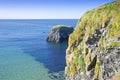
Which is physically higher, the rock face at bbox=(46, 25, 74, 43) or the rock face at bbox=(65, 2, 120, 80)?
the rock face at bbox=(65, 2, 120, 80)

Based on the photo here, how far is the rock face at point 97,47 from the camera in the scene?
30.0 m

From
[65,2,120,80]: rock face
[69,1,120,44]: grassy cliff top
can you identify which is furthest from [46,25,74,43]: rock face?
[69,1,120,44]: grassy cliff top

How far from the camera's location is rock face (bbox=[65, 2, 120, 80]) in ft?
98.4

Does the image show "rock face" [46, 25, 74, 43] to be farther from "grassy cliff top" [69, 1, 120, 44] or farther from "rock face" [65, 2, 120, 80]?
"grassy cliff top" [69, 1, 120, 44]

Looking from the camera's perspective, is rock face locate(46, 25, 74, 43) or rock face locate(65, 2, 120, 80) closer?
rock face locate(65, 2, 120, 80)

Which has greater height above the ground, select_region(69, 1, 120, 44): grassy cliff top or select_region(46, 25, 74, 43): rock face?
select_region(69, 1, 120, 44): grassy cliff top

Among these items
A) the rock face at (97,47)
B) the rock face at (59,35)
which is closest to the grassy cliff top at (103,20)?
the rock face at (97,47)

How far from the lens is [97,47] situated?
111 ft

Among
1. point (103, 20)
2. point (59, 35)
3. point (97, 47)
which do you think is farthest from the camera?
point (59, 35)

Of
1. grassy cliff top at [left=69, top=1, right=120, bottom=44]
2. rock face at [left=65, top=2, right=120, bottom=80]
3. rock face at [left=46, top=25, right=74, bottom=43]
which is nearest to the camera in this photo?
rock face at [left=65, top=2, right=120, bottom=80]

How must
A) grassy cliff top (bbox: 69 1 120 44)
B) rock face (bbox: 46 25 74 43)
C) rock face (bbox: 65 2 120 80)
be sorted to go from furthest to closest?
rock face (bbox: 46 25 74 43) < grassy cliff top (bbox: 69 1 120 44) < rock face (bbox: 65 2 120 80)

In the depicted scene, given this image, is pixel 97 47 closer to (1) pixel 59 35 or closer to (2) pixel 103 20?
(2) pixel 103 20

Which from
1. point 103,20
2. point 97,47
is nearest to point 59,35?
point 103,20

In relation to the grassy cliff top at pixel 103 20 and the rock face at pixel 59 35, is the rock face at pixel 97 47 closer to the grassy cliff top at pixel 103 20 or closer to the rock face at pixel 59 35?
the grassy cliff top at pixel 103 20
